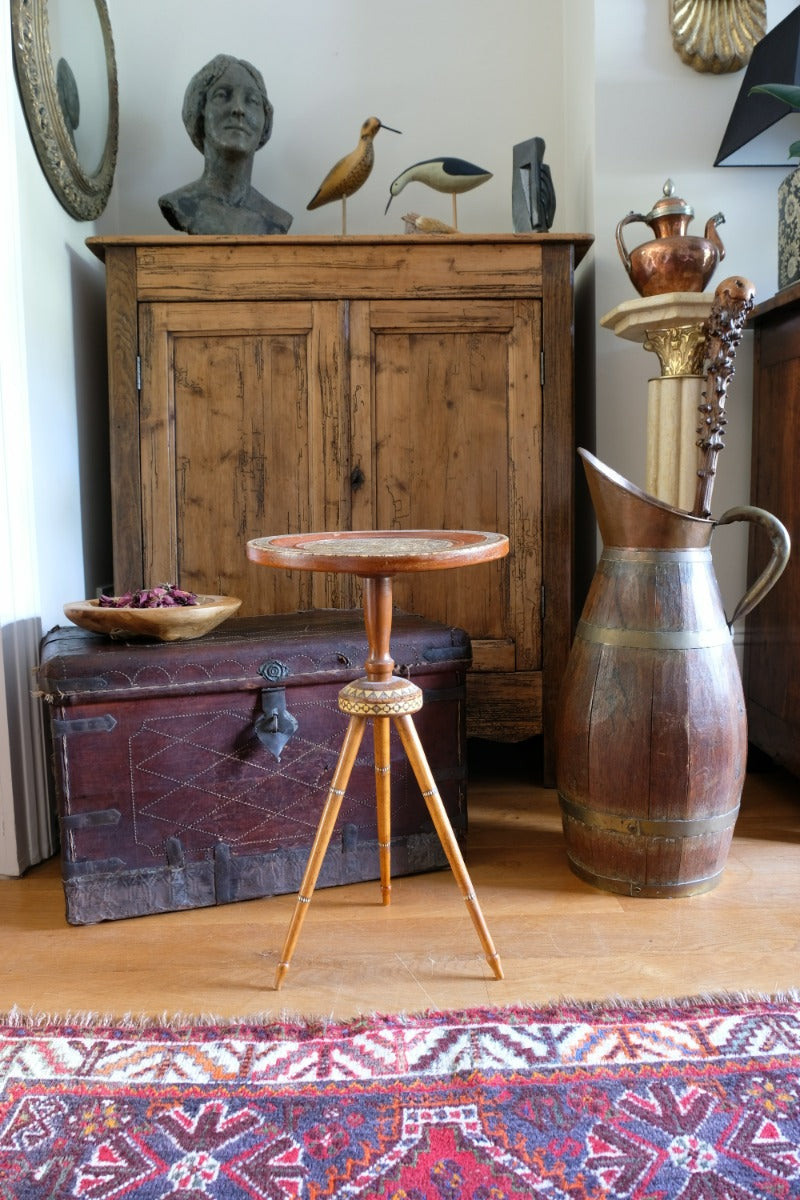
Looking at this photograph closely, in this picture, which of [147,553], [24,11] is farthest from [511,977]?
[24,11]

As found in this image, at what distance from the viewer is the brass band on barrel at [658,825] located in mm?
1704

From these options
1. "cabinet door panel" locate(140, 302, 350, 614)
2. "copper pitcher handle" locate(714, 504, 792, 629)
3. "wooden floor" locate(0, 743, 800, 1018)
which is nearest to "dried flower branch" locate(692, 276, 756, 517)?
"copper pitcher handle" locate(714, 504, 792, 629)

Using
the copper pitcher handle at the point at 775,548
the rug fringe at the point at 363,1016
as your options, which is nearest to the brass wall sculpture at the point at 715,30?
the copper pitcher handle at the point at 775,548

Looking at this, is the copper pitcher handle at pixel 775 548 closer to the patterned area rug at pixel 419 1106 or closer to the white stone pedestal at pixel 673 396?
the white stone pedestal at pixel 673 396

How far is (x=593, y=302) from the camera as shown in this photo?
2.54 meters

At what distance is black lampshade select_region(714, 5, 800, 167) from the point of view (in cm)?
199

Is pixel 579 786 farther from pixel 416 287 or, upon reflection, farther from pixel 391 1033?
pixel 416 287

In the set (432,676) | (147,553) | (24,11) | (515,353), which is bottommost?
(432,676)

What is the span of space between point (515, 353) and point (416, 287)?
11.7 inches

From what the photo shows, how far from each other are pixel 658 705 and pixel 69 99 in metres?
2.02

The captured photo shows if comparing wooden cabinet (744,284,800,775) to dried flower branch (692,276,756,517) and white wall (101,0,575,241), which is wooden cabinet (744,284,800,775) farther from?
white wall (101,0,575,241)

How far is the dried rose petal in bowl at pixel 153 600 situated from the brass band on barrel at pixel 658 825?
90 cm

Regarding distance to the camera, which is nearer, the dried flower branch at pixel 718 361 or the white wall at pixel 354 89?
the dried flower branch at pixel 718 361

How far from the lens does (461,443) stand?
2.30 meters
